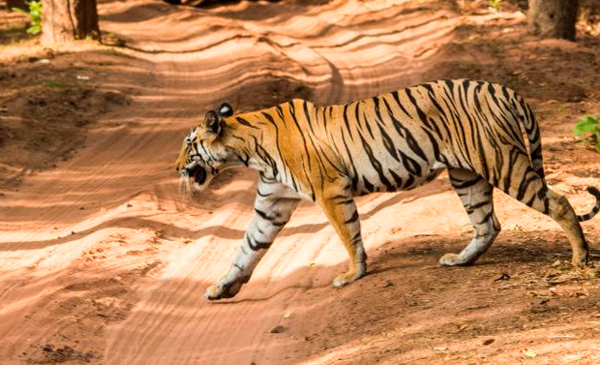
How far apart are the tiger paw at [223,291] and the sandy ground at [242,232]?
0.09 metres

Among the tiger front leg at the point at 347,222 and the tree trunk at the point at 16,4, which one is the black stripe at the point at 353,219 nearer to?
the tiger front leg at the point at 347,222

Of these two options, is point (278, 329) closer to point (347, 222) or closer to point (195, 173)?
point (347, 222)

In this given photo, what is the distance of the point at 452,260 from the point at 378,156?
Result: 3.61 ft

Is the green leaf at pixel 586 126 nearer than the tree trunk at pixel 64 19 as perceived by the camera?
Yes

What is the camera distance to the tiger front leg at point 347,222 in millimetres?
8992

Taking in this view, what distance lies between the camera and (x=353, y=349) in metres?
7.65

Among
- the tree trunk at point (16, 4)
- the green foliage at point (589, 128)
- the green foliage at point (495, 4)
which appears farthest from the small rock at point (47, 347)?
the tree trunk at point (16, 4)

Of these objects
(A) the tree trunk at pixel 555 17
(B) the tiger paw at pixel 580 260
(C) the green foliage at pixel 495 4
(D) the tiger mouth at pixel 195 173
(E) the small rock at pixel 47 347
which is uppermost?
(D) the tiger mouth at pixel 195 173

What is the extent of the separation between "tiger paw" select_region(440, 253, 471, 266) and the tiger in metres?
0.02

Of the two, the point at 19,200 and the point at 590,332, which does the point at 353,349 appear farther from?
the point at 19,200

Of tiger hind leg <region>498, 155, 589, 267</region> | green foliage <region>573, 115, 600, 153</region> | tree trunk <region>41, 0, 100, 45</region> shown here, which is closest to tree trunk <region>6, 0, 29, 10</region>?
tree trunk <region>41, 0, 100, 45</region>

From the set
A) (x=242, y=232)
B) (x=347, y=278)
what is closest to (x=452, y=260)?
(x=347, y=278)

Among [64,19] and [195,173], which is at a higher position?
[195,173]

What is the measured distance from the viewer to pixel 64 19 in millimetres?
20531
